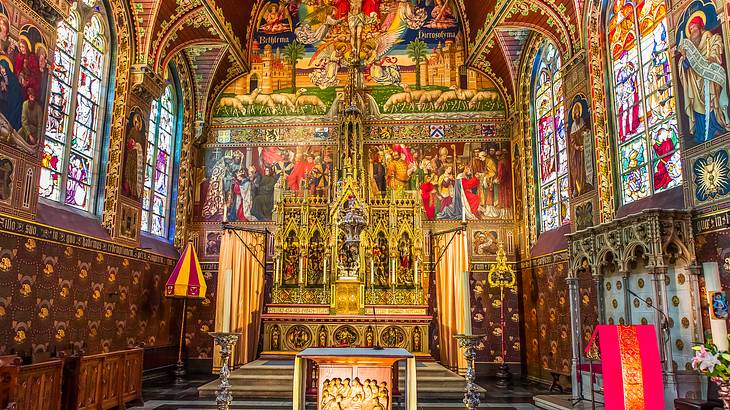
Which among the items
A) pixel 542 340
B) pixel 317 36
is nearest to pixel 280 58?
pixel 317 36

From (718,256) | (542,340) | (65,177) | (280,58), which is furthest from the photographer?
(280,58)

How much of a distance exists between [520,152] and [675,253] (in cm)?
728

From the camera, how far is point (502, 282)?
44.8ft

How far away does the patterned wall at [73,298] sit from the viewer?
8211mm

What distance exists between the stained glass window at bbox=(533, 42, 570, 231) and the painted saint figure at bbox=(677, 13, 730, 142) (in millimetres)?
4484

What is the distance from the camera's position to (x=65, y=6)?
9312 millimetres

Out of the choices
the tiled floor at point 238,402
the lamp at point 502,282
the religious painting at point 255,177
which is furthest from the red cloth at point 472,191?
the tiled floor at point 238,402

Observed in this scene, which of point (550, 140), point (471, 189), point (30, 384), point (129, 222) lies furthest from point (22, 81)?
point (550, 140)

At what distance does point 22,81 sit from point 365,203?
752 cm

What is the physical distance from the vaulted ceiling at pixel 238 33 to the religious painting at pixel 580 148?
50.6 inches

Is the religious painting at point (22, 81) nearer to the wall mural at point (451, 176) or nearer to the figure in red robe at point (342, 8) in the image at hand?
the wall mural at point (451, 176)

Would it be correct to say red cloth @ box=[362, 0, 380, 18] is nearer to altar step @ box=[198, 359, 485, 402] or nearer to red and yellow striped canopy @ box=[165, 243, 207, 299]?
red and yellow striped canopy @ box=[165, 243, 207, 299]

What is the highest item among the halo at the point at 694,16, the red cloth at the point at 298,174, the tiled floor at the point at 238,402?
the halo at the point at 694,16

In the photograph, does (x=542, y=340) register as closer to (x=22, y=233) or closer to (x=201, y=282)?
(x=201, y=282)
